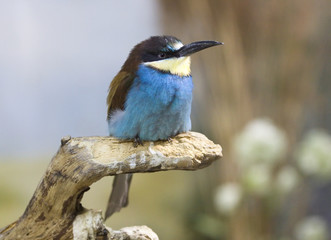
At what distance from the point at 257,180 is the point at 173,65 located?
0.90 metres

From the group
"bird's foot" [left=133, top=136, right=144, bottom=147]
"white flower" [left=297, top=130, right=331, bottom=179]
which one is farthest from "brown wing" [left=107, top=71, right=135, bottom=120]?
"white flower" [left=297, top=130, right=331, bottom=179]

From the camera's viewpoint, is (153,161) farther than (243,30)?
No

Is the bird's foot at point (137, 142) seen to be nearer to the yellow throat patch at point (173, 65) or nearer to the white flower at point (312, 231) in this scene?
the yellow throat patch at point (173, 65)

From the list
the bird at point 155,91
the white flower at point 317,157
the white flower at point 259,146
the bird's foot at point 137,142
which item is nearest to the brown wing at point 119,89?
the bird at point 155,91

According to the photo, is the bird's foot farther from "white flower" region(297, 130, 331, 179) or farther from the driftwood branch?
"white flower" region(297, 130, 331, 179)

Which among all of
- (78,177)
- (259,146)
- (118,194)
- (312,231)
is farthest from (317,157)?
(78,177)

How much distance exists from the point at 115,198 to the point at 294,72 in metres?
1.51

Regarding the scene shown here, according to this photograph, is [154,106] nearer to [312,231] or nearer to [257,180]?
[257,180]

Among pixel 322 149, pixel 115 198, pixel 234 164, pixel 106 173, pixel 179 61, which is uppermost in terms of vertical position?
pixel 179 61

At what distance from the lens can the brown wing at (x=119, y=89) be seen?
1.28 metres

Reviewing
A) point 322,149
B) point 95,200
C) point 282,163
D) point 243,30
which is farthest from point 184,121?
point 95,200

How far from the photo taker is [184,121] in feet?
4.22

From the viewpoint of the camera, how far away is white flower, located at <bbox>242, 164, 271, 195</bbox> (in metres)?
2.00

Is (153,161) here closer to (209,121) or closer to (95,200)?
(209,121)
